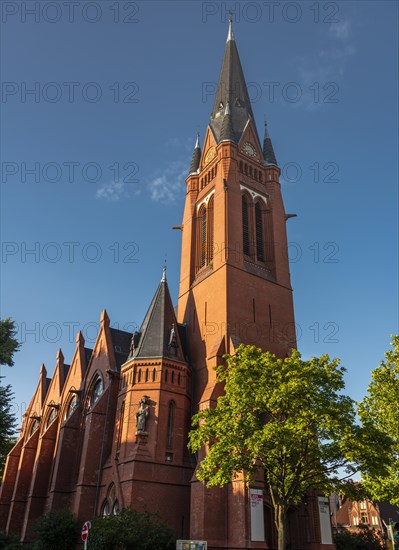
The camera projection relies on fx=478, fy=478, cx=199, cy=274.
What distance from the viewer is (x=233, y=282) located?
3341cm

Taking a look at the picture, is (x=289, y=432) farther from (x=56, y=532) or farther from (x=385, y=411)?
(x=56, y=532)

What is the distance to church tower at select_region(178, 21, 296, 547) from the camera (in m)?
25.3

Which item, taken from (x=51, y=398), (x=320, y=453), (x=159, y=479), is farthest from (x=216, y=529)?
(x=51, y=398)

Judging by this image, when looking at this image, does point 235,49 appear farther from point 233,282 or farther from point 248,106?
point 233,282

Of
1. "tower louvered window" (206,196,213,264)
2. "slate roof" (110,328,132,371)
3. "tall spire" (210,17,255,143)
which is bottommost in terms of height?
"slate roof" (110,328,132,371)

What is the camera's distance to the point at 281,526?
19469mm

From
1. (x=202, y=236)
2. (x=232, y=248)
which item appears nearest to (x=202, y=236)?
(x=202, y=236)

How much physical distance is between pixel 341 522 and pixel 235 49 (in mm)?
62374

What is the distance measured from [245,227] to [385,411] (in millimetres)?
21117

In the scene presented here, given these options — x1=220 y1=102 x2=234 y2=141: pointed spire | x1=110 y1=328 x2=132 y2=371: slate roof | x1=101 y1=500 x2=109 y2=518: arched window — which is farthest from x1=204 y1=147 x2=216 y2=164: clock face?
x1=101 y1=500 x2=109 y2=518: arched window

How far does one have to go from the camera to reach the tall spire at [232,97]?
150 feet

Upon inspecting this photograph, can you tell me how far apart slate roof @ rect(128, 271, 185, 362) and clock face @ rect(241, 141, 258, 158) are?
51.3 feet

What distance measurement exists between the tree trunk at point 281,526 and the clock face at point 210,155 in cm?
3067

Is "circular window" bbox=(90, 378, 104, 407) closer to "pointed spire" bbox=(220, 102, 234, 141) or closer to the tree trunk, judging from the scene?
the tree trunk
